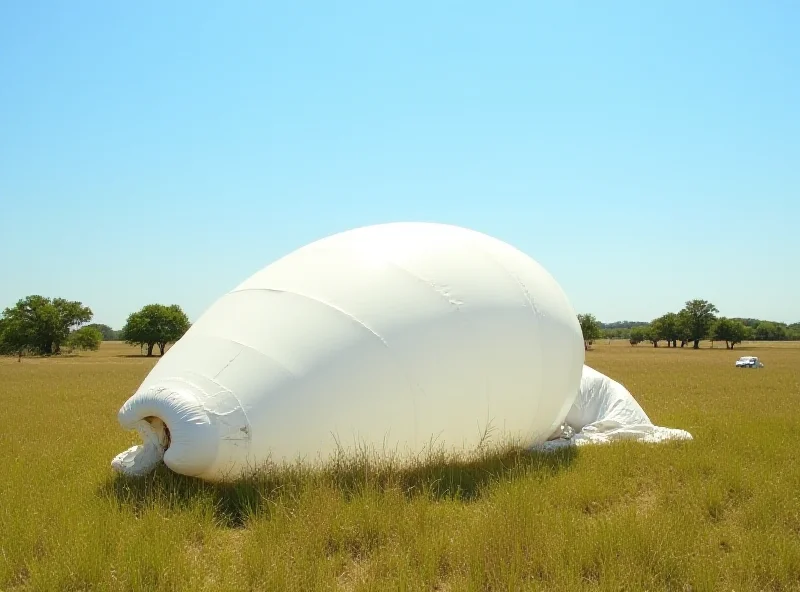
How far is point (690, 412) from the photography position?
14.1 metres

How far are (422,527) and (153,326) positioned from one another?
81.5 m

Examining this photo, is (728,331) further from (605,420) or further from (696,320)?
(605,420)

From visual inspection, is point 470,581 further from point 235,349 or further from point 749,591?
point 235,349

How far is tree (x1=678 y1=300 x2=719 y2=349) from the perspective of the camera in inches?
4500

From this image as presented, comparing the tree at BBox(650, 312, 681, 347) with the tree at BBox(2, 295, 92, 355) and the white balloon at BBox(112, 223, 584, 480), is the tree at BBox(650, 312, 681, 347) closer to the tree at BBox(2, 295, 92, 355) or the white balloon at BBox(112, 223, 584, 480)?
the tree at BBox(2, 295, 92, 355)

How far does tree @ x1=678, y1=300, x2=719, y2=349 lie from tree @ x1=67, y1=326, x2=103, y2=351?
9632cm

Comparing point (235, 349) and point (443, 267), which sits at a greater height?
point (443, 267)

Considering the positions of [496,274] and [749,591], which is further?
[496,274]

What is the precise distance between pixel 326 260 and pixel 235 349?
1.64m

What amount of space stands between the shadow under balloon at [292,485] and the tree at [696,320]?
116 m

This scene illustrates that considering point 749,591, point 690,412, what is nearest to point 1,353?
point 690,412

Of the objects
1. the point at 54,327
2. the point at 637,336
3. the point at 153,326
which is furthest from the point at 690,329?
the point at 54,327

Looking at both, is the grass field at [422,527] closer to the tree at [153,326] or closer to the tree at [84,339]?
the tree at [153,326]

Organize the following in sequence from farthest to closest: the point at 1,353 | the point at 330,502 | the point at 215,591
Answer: the point at 1,353 < the point at 330,502 < the point at 215,591
